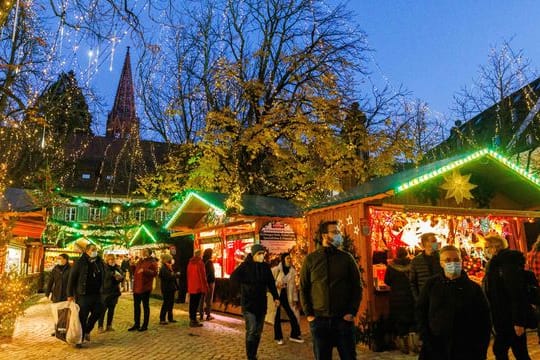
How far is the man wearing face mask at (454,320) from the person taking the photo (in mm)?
3811

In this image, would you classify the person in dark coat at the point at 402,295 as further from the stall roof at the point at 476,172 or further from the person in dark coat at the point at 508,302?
the person in dark coat at the point at 508,302

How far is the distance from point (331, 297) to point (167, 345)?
5.21 meters

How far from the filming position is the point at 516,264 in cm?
545

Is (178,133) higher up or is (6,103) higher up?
(178,133)

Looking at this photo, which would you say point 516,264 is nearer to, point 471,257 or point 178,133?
point 471,257

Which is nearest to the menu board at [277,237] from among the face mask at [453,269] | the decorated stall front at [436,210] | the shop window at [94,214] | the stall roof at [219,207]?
the stall roof at [219,207]

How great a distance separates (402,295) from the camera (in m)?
8.27

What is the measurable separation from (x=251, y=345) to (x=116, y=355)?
2.82 metres

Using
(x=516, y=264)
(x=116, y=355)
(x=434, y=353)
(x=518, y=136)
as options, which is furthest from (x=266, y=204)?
(x=518, y=136)

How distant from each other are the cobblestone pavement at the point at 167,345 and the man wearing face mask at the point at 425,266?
1730mm

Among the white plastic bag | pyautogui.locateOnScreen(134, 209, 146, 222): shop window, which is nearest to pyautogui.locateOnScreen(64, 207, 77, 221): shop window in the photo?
pyautogui.locateOnScreen(134, 209, 146, 222): shop window

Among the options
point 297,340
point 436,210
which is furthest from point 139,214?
point 436,210

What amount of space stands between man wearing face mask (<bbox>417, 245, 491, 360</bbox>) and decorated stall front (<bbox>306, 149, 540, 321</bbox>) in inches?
174

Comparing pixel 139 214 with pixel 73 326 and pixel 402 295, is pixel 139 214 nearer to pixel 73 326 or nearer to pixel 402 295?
pixel 73 326
